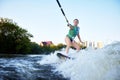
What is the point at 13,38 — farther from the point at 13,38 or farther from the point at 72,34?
the point at 72,34

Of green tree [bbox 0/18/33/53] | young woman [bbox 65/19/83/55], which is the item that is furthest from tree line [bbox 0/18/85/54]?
young woman [bbox 65/19/83/55]

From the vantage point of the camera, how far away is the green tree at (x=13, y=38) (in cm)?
6400

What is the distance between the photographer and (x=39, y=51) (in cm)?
7562

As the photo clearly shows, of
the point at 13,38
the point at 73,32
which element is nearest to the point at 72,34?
the point at 73,32

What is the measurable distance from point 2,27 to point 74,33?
59651 mm

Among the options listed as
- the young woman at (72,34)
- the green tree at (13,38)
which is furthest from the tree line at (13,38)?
the young woman at (72,34)

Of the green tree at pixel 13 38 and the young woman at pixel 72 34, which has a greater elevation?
the green tree at pixel 13 38

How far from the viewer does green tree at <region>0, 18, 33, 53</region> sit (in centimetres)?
6400

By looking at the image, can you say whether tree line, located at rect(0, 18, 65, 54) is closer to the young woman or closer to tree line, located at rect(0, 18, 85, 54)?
tree line, located at rect(0, 18, 85, 54)

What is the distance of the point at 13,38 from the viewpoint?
220ft

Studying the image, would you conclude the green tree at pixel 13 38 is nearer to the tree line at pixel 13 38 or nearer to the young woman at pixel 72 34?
the tree line at pixel 13 38

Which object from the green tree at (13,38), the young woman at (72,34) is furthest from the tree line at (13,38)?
the young woman at (72,34)

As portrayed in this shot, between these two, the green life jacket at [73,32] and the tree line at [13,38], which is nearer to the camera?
the green life jacket at [73,32]

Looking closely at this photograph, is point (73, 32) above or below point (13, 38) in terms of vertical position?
below
